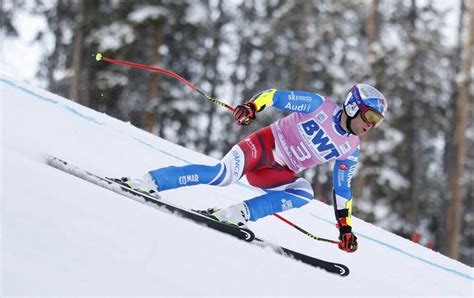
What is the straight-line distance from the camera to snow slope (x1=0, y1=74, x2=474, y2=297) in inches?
119

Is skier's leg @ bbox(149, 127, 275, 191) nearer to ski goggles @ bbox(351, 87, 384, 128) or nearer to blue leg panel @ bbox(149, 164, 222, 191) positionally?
blue leg panel @ bbox(149, 164, 222, 191)

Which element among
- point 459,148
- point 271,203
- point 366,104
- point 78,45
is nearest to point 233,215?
point 271,203

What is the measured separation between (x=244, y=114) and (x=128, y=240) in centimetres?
128

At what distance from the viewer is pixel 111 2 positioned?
745 inches

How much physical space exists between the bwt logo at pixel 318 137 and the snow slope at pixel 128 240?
0.96m

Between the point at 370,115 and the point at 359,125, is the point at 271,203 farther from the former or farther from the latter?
the point at 370,115

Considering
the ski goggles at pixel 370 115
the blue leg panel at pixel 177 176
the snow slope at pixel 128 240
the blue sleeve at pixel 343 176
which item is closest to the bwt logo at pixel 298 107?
the ski goggles at pixel 370 115

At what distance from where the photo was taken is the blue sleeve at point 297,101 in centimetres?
463

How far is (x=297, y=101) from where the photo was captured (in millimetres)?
4723

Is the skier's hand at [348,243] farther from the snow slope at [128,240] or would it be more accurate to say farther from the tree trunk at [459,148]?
the tree trunk at [459,148]

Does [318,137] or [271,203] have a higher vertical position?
[318,137]

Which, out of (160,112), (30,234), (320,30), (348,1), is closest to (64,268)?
(30,234)

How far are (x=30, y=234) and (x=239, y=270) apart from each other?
1370 mm

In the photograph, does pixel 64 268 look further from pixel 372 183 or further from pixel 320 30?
pixel 320 30
